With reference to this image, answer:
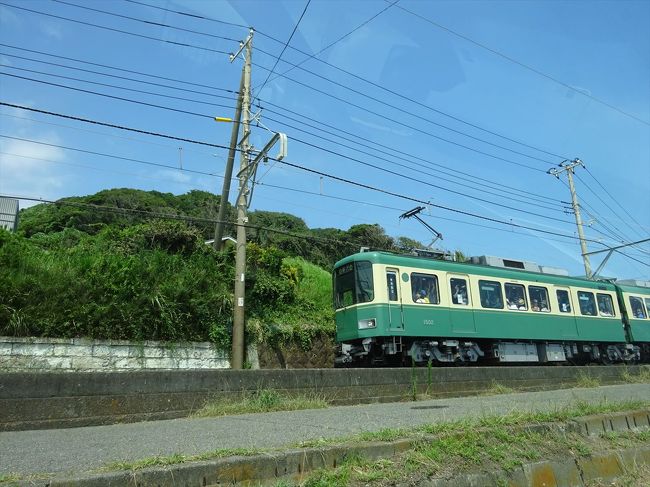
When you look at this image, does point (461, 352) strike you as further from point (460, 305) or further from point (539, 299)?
point (539, 299)

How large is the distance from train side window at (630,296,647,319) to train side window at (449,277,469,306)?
9962 mm

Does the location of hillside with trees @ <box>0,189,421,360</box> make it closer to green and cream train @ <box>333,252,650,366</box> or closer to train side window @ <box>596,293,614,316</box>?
green and cream train @ <box>333,252,650,366</box>

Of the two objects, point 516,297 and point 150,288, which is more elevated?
point 150,288

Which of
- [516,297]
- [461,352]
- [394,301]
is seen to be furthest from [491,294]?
[394,301]

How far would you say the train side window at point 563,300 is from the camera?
1705 centimetres

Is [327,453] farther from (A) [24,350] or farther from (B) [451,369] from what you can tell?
(A) [24,350]

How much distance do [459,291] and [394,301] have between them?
242cm

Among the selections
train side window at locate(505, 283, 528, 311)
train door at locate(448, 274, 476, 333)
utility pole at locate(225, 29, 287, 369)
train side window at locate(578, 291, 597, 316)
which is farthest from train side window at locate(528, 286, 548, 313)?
utility pole at locate(225, 29, 287, 369)

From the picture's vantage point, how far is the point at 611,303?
19.0 m

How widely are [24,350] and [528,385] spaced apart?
11014 millimetres

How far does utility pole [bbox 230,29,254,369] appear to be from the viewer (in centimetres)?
1260

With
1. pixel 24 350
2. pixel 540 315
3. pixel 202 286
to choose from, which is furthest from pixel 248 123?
pixel 540 315

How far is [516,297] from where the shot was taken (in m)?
15.8

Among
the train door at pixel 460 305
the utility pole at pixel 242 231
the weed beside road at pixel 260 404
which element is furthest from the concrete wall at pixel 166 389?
the utility pole at pixel 242 231
